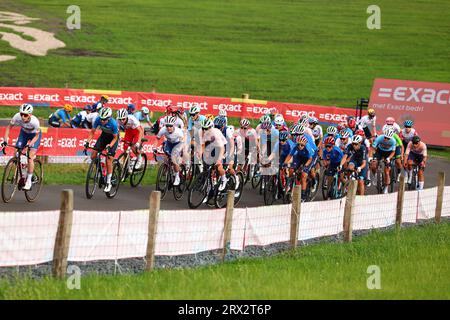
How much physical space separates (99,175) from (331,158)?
550cm

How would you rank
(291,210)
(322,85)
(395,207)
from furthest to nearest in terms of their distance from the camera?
(322,85)
(395,207)
(291,210)

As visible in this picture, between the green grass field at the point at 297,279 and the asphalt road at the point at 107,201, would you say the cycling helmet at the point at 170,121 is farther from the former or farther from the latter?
the green grass field at the point at 297,279

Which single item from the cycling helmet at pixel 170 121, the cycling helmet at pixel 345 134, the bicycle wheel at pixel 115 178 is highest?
the cycling helmet at pixel 170 121

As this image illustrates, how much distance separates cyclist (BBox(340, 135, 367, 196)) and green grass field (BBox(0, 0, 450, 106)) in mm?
22365

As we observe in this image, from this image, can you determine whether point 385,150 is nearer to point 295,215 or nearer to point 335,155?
point 335,155

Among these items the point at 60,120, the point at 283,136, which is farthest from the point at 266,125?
the point at 60,120

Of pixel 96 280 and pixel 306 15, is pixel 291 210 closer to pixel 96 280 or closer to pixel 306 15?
pixel 96 280

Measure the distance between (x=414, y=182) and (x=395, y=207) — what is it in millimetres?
5772

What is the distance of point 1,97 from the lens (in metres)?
33.9

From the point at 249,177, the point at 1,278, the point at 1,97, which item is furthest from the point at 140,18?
the point at 1,278

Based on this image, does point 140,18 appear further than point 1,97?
Yes

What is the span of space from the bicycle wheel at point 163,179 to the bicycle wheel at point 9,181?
3.34m

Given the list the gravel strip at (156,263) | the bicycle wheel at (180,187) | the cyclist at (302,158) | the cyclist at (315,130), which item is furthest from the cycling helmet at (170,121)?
the cyclist at (315,130)

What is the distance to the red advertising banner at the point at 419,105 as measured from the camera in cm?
3553
